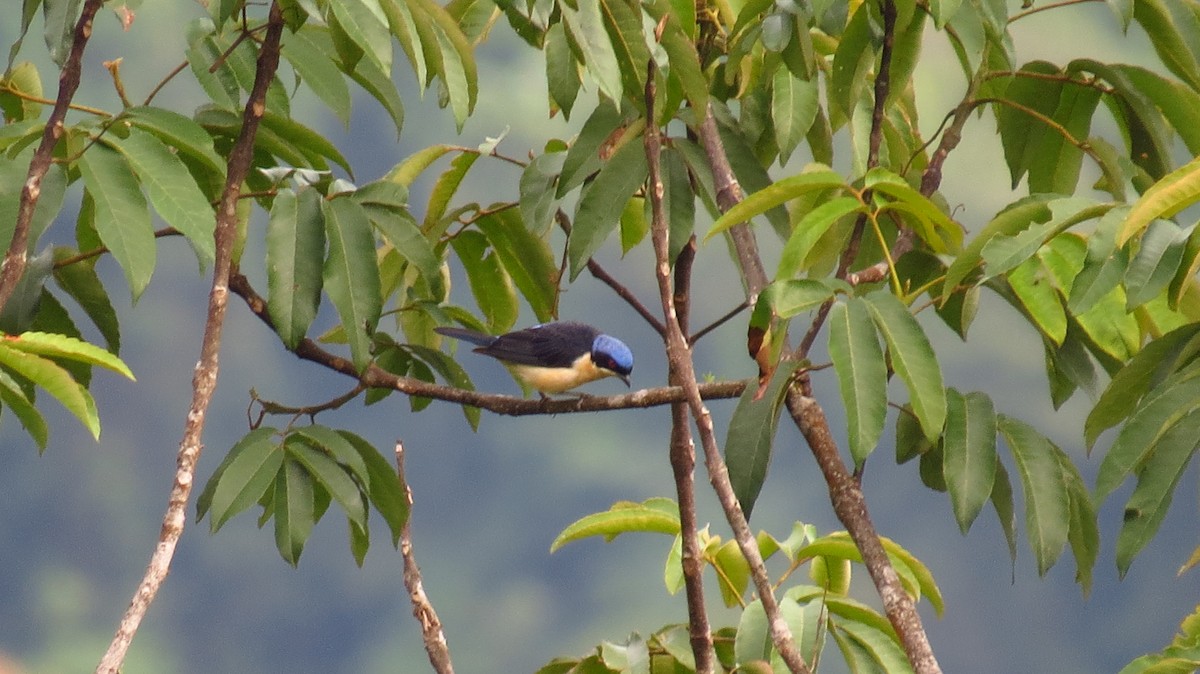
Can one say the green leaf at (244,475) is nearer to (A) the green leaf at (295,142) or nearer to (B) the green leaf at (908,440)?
(A) the green leaf at (295,142)

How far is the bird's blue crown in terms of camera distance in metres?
4.62

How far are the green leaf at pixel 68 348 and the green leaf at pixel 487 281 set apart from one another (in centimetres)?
154

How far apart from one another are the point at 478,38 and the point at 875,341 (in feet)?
5.21

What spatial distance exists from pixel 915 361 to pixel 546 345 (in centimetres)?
233

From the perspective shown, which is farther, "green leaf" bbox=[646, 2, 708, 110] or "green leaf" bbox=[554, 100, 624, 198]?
"green leaf" bbox=[554, 100, 624, 198]

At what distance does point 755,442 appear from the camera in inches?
99.3

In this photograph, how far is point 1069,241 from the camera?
2604mm

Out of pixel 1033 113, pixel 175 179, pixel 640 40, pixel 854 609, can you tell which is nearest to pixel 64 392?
pixel 175 179

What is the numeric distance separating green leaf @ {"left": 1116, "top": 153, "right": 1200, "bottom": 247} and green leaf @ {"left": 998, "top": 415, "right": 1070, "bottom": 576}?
1.92 feet

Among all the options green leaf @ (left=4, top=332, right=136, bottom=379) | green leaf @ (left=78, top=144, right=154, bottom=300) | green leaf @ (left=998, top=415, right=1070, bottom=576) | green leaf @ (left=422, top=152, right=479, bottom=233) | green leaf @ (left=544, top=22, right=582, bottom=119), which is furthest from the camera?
green leaf @ (left=422, top=152, right=479, bottom=233)

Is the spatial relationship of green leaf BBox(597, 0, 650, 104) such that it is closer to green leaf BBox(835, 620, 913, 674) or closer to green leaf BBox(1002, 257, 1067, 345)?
green leaf BBox(1002, 257, 1067, 345)

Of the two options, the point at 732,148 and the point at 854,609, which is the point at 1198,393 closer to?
the point at 854,609

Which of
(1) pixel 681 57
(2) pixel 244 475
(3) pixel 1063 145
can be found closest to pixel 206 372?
(2) pixel 244 475

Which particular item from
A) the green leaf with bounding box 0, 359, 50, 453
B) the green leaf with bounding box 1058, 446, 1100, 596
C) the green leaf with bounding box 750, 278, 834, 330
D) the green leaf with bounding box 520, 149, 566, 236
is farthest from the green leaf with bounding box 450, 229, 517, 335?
the green leaf with bounding box 1058, 446, 1100, 596
